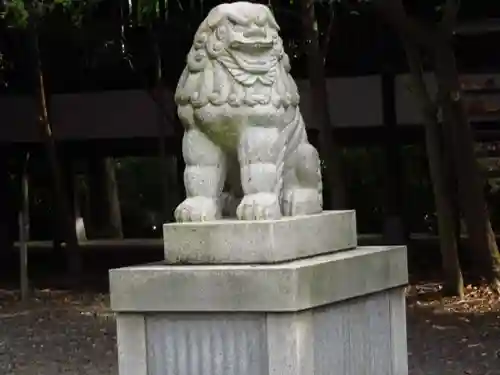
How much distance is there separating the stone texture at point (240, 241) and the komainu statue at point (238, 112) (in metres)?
0.12

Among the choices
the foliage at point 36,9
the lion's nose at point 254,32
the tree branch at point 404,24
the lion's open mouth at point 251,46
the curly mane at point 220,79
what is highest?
the foliage at point 36,9

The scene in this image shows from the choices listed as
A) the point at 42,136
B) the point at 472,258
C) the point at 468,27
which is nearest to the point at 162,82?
the point at 42,136

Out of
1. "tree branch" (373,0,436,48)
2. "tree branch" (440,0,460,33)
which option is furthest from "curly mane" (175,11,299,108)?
"tree branch" (440,0,460,33)

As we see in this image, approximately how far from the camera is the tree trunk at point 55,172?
1747cm

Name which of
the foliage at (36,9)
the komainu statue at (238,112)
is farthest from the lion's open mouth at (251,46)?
the foliage at (36,9)

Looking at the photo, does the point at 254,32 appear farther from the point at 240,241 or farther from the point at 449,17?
the point at 449,17

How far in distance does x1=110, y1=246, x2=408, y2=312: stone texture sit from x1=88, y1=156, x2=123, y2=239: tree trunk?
18.2 meters

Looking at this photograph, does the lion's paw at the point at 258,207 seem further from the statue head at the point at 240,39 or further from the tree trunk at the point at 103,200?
the tree trunk at the point at 103,200

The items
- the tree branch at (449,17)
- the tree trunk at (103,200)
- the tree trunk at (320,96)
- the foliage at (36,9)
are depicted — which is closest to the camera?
the foliage at (36,9)

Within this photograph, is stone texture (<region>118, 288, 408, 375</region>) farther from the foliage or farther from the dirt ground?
the foliage

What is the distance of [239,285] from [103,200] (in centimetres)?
1988

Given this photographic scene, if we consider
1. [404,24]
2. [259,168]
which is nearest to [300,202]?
[259,168]

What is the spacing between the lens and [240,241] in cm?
575

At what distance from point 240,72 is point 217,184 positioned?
589mm
